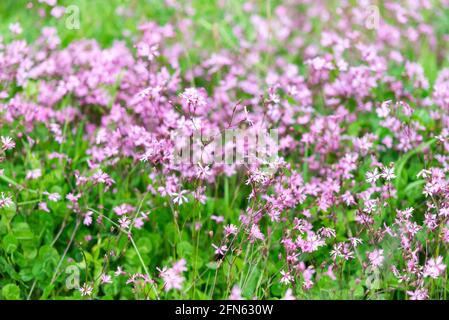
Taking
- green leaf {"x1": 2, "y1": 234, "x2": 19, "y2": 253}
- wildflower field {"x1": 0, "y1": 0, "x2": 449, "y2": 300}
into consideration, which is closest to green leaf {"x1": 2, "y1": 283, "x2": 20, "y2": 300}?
wildflower field {"x1": 0, "y1": 0, "x2": 449, "y2": 300}

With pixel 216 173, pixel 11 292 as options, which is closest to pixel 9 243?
pixel 11 292

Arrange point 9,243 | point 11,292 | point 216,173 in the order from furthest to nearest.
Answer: point 216,173
point 9,243
point 11,292

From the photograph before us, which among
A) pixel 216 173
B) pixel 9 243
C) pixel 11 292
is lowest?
pixel 11 292

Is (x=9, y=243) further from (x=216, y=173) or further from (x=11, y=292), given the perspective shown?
(x=216, y=173)

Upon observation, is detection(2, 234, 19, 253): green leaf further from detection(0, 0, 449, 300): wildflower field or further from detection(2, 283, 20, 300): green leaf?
detection(2, 283, 20, 300): green leaf

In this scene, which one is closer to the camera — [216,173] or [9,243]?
[9,243]

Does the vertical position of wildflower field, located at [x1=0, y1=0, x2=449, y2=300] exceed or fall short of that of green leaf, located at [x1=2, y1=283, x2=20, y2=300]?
it exceeds it
